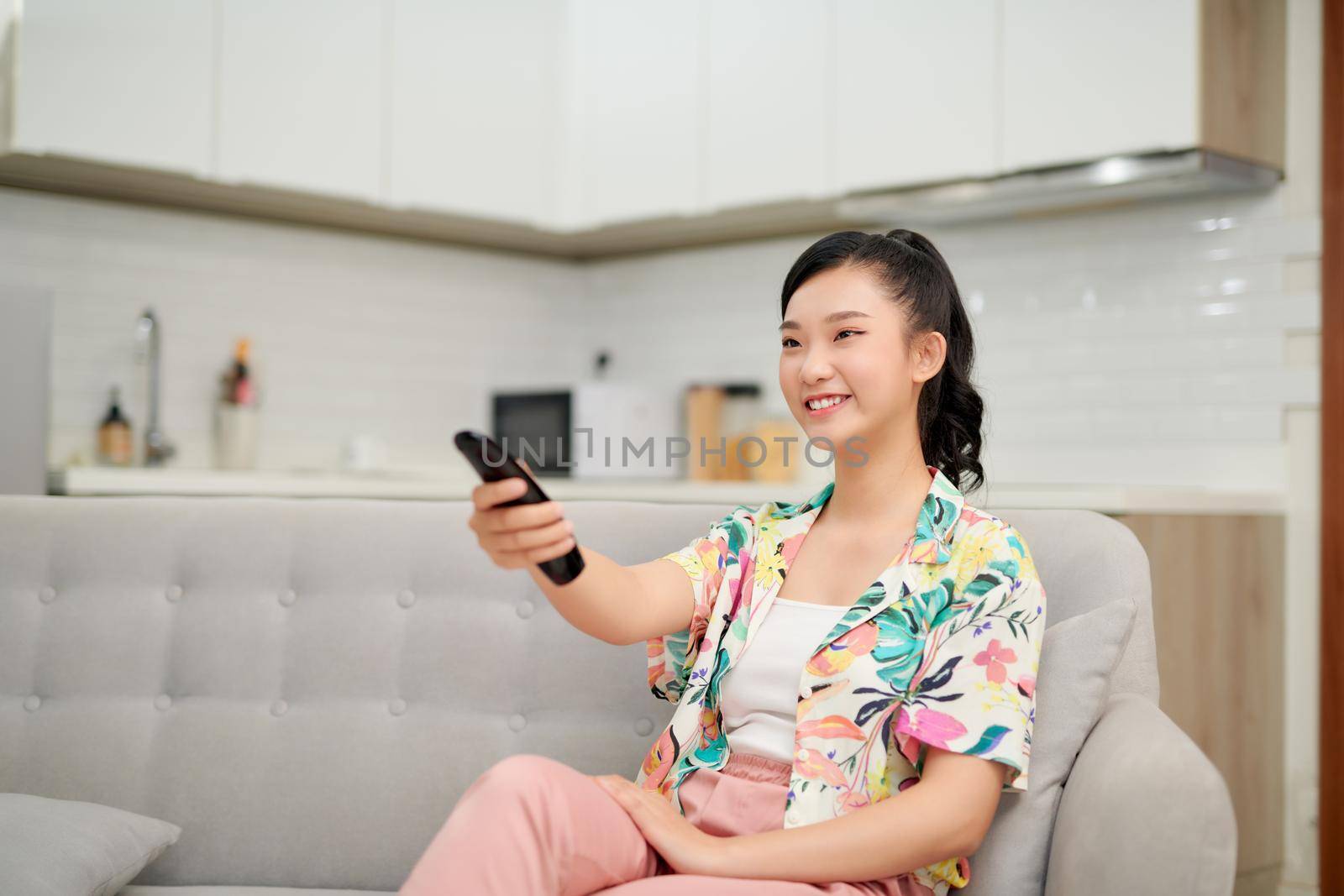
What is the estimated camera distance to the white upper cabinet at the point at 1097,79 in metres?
2.95

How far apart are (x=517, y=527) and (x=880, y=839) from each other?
49 cm

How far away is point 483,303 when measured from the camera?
14.9 ft

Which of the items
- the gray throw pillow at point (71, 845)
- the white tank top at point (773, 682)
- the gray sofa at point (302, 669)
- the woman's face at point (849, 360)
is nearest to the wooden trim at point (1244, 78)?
the gray sofa at point (302, 669)

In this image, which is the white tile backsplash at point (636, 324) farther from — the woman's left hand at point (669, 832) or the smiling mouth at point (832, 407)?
the woman's left hand at point (669, 832)

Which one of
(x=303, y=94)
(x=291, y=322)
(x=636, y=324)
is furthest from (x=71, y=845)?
(x=636, y=324)

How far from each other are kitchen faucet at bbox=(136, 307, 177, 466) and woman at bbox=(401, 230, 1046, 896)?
2.46m

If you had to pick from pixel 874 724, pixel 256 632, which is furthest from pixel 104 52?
pixel 874 724

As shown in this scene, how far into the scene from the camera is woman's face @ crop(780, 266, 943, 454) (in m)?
1.57

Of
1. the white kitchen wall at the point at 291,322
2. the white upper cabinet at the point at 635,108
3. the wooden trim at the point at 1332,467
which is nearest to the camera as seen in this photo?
the wooden trim at the point at 1332,467

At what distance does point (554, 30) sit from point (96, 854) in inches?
125

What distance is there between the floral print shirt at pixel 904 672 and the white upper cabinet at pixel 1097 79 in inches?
68.5

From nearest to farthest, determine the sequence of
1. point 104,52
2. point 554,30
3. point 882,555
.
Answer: point 882,555 < point 104,52 < point 554,30

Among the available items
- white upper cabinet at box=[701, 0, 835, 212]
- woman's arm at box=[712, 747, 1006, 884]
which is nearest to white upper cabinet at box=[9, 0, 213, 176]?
white upper cabinet at box=[701, 0, 835, 212]

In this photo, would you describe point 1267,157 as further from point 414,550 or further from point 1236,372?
point 414,550
